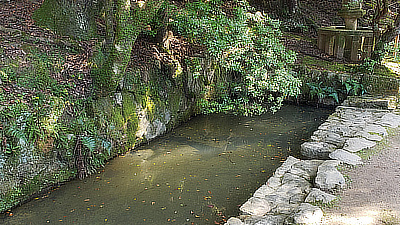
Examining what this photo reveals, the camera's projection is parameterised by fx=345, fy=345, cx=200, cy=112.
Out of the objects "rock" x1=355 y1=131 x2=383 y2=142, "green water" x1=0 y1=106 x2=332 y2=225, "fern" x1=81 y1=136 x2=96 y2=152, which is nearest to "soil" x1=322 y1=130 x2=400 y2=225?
"rock" x1=355 y1=131 x2=383 y2=142

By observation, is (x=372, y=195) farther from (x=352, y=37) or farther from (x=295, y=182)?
(x=352, y=37)

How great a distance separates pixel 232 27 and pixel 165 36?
216cm

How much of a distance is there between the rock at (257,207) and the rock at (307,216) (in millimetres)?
507

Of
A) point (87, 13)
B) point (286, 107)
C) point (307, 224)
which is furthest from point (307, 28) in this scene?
point (307, 224)

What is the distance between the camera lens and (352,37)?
11.4 meters

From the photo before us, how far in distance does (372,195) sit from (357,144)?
183cm

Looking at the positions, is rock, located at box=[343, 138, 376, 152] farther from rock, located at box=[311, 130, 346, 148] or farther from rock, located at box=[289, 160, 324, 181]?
rock, located at box=[289, 160, 324, 181]

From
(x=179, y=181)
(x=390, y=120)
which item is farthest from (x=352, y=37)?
(x=179, y=181)

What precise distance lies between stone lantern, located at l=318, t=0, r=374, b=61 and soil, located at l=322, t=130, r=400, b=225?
7163 millimetres

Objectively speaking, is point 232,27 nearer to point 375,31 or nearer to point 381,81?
point 381,81

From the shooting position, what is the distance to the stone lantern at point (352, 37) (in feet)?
36.9

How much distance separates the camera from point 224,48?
6.86 metres

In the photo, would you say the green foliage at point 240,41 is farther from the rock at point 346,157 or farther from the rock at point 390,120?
the rock at point 346,157

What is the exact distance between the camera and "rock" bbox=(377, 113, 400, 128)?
267 inches
